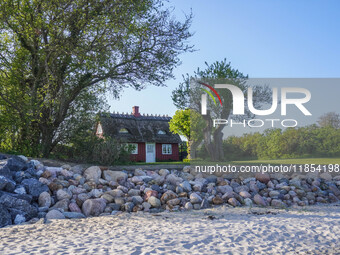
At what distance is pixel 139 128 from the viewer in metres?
29.1

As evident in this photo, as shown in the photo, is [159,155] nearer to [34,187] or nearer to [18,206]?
[34,187]

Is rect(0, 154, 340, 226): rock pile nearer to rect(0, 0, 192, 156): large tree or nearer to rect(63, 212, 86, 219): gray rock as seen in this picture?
rect(63, 212, 86, 219): gray rock

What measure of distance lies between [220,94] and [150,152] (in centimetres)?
1108

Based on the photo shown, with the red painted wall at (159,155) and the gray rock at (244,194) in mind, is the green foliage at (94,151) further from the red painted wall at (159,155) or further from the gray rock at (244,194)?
the red painted wall at (159,155)

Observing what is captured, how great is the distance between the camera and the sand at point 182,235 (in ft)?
14.7

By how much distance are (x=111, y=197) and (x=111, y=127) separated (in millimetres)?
19815

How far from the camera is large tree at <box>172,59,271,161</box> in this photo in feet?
56.8

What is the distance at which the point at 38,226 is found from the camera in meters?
6.01

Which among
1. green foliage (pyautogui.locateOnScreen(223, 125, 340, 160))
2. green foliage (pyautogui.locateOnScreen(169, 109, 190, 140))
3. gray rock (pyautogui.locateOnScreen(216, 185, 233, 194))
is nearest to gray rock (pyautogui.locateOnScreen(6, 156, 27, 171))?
gray rock (pyautogui.locateOnScreen(216, 185, 233, 194))

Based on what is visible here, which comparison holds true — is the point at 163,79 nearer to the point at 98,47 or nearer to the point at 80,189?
the point at 98,47

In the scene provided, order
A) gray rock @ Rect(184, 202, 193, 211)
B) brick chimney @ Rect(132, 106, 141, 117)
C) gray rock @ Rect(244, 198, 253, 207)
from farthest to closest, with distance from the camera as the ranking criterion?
brick chimney @ Rect(132, 106, 141, 117) → gray rock @ Rect(244, 198, 253, 207) → gray rock @ Rect(184, 202, 193, 211)


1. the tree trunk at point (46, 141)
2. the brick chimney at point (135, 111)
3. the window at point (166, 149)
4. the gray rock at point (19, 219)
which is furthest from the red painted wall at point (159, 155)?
the gray rock at point (19, 219)

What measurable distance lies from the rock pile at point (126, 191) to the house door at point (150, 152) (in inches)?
697

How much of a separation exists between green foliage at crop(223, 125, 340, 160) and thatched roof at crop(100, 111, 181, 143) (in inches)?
556
